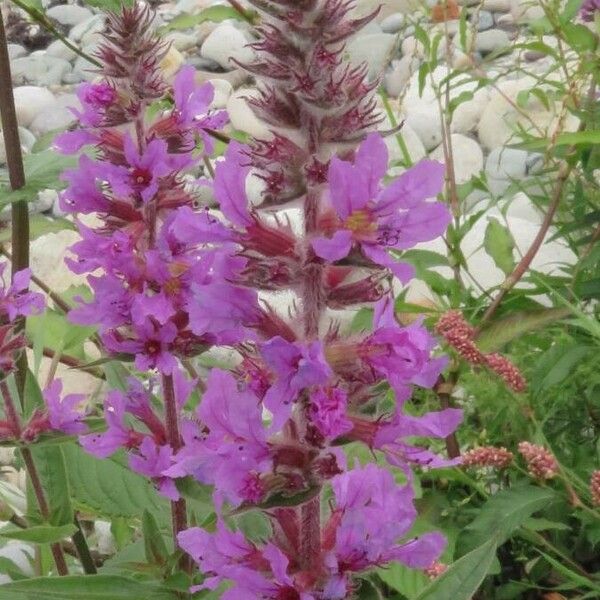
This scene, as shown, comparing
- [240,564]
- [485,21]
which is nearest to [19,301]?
[240,564]

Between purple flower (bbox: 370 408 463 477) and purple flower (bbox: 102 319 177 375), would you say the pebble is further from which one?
purple flower (bbox: 370 408 463 477)

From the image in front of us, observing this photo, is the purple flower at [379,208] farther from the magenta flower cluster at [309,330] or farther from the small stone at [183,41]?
the small stone at [183,41]

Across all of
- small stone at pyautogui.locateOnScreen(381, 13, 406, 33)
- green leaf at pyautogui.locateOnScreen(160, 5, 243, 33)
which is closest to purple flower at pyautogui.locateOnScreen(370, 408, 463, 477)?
green leaf at pyautogui.locateOnScreen(160, 5, 243, 33)

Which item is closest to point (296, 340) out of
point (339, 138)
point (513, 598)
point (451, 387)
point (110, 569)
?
point (339, 138)

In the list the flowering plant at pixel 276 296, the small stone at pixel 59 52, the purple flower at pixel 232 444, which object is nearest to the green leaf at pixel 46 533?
the flowering plant at pixel 276 296

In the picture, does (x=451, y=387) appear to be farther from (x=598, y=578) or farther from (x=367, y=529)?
(x=367, y=529)

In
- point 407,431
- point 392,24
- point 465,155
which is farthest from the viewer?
point 392,24

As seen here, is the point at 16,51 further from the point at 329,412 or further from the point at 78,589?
the point at 329,412
